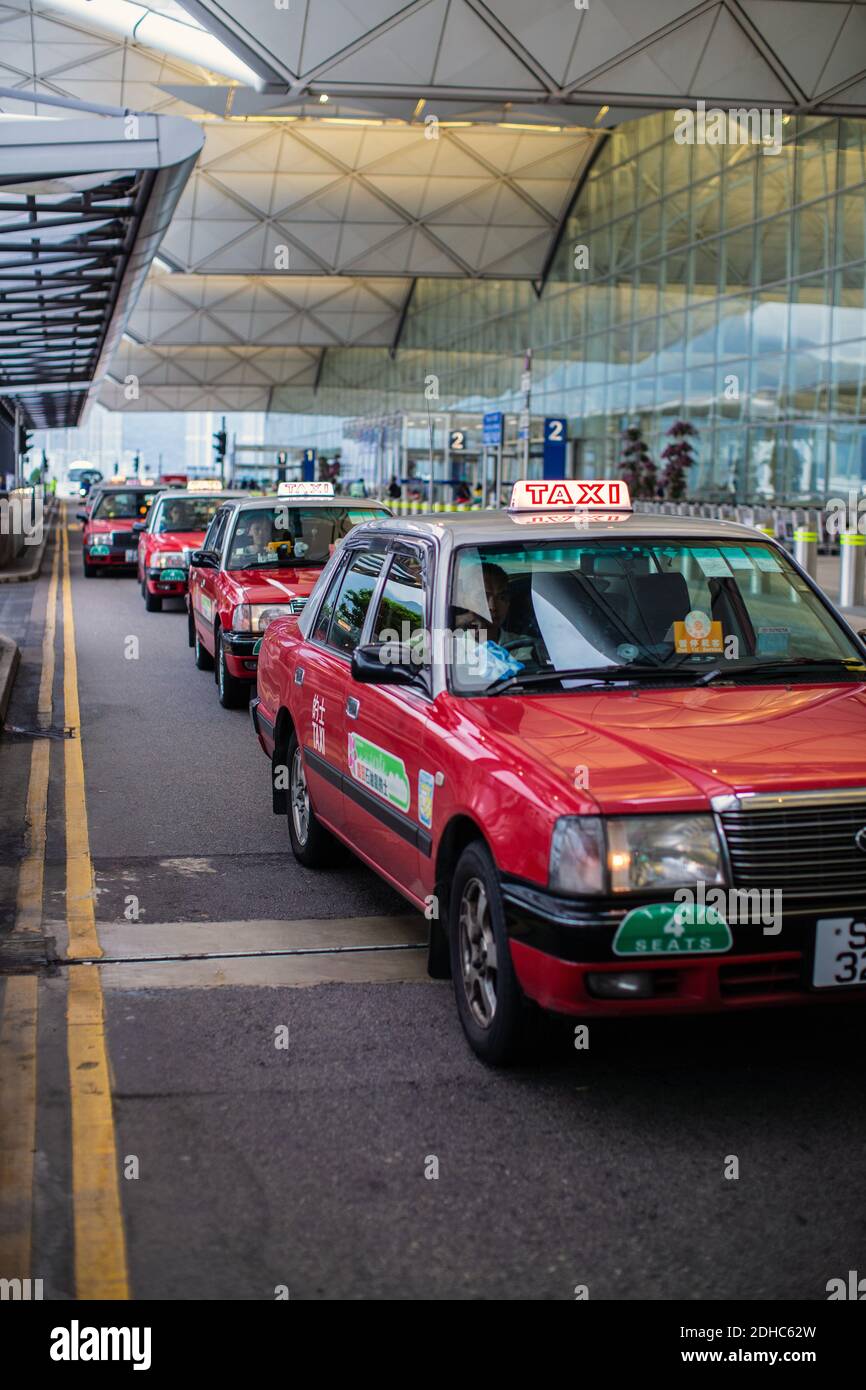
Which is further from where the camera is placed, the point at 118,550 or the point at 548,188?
the point at 548,188

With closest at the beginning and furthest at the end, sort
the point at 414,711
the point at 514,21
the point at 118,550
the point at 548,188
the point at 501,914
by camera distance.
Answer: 1. the point at 501,914
2. the point at 414,711
3. the point at 514,21
4. the point at 118,550
5. the point at 548,188

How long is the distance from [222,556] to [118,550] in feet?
57.8

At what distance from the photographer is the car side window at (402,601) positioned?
5.77 meters

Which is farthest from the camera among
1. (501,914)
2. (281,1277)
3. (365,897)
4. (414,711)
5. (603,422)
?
(603,422)

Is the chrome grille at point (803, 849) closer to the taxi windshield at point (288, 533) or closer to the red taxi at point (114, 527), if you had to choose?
the taxi windshield at point (288, 533)

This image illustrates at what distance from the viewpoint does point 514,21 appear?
25484 mm

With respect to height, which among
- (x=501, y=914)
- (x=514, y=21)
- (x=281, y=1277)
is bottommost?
(x=281, y=1277)

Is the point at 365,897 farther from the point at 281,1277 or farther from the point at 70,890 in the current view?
the point at 281,1277

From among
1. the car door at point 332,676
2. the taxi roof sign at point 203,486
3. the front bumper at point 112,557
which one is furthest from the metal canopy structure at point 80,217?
the car door at point 332,676

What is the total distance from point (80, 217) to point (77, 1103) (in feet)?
52.5

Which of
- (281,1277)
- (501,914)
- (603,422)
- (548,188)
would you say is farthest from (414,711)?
(548,188)

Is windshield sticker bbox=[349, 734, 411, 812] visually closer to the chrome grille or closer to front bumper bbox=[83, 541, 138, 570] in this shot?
the chrome grille

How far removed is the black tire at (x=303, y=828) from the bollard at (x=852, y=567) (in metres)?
15.8

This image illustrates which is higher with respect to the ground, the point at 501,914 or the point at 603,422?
the point at 603,422
